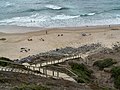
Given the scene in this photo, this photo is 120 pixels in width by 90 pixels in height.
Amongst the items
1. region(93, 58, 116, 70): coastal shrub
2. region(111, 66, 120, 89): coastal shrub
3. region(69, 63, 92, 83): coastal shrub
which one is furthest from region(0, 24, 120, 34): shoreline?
region(111, 66, 120, 89): coastal shrub

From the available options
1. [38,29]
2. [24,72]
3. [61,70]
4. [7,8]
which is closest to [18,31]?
[38,29]

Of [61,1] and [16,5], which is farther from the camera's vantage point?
[61,1]

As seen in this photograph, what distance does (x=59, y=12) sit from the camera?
59.9m

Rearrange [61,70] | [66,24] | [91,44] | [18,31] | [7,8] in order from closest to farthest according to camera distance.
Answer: [61,70], [91,44], [18,31], [66,24], [7,8]

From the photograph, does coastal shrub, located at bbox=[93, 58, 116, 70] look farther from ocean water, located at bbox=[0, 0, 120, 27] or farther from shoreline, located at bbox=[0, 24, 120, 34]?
ocean water, located at bbox=[0, 0, 120, 27]

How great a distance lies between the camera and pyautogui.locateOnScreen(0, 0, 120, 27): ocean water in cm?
5253

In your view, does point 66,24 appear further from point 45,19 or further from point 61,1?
point 61,1

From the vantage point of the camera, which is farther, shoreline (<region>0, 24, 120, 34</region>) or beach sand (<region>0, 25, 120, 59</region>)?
shoreline (<region>0, 24, 120, 34</region>)

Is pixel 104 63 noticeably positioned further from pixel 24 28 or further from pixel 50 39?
pixel 24 28

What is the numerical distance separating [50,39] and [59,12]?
1932cm

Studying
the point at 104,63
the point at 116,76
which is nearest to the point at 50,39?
the point at 104,63

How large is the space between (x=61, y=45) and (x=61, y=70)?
51.9ft

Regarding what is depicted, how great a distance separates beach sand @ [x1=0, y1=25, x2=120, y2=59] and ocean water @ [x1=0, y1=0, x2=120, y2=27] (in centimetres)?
421

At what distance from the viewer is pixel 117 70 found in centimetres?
2338
